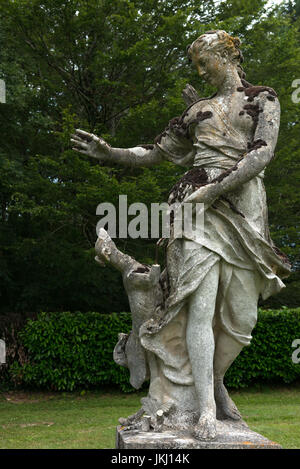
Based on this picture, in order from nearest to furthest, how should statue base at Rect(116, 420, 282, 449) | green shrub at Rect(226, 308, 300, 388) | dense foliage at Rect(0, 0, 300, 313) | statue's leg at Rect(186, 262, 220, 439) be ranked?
statue base at Rect(116, 420, 282, 449) → statue's leg at Rect(186, 262, 220, 439) → dense foliage at Rect(0, 0, 300, 313) → green shrub at Rect(226, 308, 300, 388)

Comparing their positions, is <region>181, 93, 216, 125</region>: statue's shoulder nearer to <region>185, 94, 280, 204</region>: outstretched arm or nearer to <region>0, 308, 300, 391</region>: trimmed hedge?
<region>185, 94, 280, 204</region>: outstretched arm

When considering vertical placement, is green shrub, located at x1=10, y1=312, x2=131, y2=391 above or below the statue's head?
below

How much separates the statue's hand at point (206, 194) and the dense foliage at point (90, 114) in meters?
6.06

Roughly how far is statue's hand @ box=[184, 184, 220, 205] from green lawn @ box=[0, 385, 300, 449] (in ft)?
13.1

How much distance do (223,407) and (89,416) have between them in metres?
5.51

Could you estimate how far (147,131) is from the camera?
1110 centimetres

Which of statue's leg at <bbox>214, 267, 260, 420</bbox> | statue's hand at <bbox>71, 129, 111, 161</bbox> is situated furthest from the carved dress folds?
statue's hand at <bbox>71, 129, 111, 161</bbox>

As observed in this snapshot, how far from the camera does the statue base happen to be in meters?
3.02

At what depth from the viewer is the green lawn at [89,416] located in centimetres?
688

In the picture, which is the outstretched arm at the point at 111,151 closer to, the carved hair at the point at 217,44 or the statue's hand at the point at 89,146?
the statue's hand at the point at 89,146

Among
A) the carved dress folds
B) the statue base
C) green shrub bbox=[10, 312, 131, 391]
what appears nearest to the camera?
the statue base

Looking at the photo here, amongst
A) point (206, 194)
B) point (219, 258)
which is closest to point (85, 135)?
point (206, 194)

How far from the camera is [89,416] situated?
28.2ft
